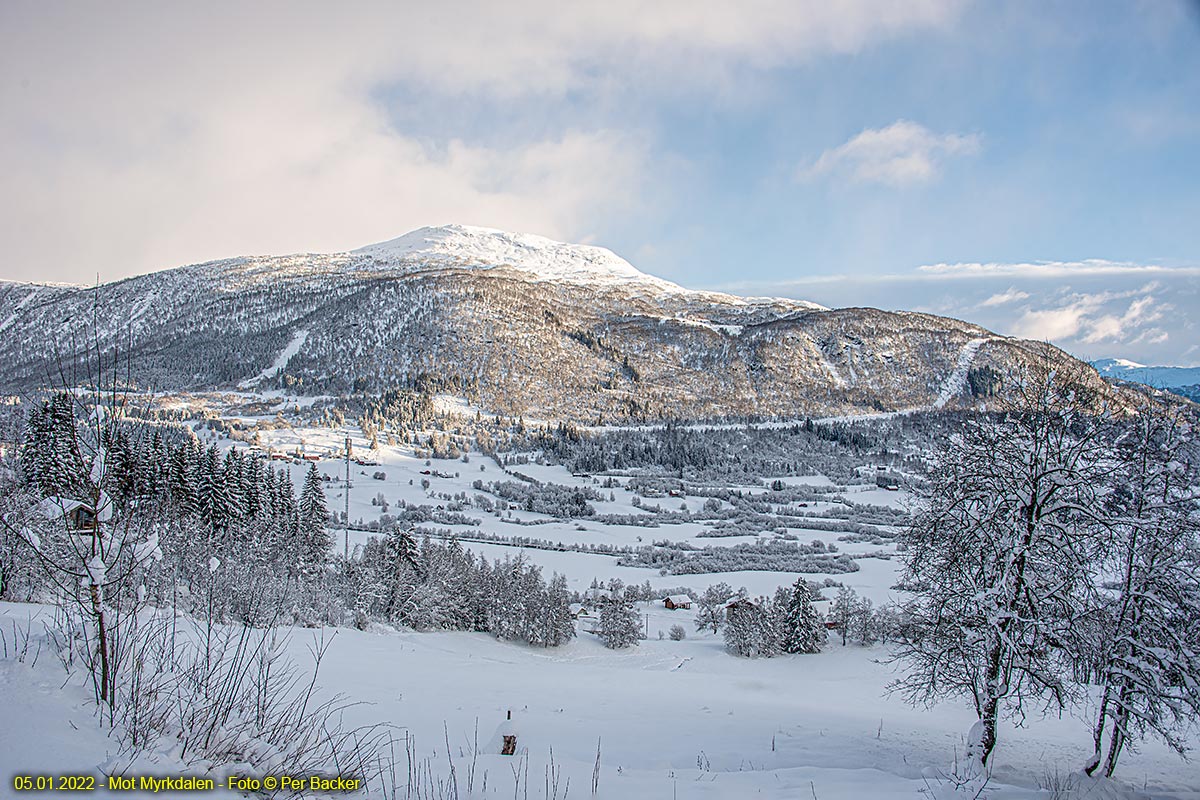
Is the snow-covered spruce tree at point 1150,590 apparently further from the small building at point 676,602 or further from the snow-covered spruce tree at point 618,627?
the small building at point 676,602

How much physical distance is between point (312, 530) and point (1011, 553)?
35.8 meters

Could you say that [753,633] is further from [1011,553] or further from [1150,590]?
[1011,553]

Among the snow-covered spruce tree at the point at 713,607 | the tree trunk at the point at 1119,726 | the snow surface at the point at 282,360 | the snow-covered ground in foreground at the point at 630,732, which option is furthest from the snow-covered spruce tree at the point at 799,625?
the snow surface at the point at 282,360

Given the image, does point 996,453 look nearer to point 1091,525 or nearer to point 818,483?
point 1091,525

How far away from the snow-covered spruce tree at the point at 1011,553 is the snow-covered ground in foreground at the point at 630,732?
153 cm

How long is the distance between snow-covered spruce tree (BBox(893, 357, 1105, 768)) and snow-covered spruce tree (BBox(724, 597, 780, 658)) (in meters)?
26.2

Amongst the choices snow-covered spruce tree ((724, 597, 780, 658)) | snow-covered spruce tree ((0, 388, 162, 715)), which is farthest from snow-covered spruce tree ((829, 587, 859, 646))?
snow-covered spruce tree ((0, 388, 162, 715))

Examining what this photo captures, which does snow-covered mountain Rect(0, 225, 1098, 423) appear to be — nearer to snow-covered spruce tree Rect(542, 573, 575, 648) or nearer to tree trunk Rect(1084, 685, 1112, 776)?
snow-covered spruce tree Rect(542, 573, 575, 648)

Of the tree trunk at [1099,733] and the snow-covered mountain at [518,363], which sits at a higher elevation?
the snow-covered mountain at [518,363]

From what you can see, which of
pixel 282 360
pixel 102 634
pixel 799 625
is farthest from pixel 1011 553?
pixel 282 360

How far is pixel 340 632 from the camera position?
1933cm

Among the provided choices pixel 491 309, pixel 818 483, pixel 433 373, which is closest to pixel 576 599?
pixel 818 483

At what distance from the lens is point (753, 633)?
35844 millimetres

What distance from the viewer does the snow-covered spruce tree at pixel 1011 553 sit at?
941cm
